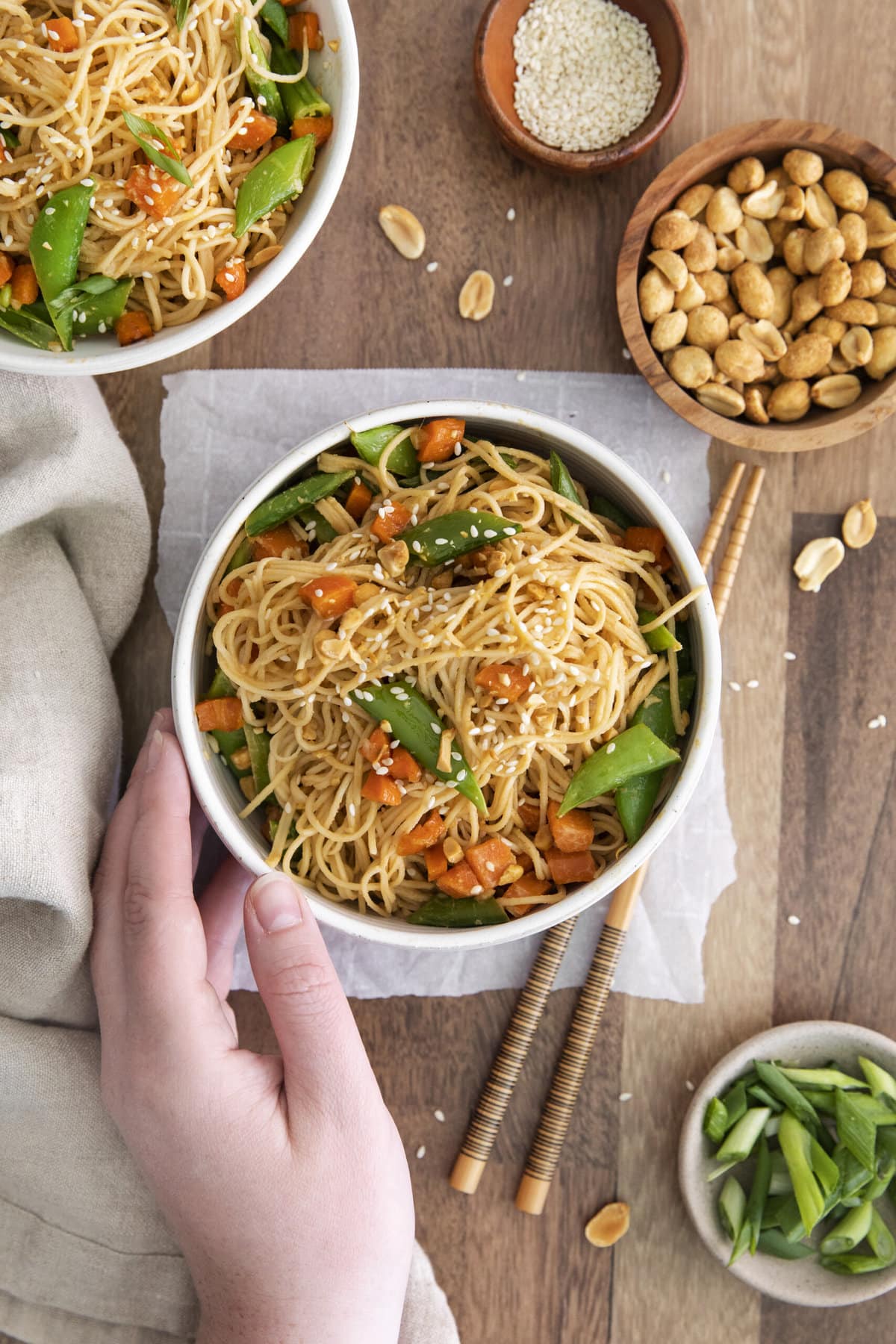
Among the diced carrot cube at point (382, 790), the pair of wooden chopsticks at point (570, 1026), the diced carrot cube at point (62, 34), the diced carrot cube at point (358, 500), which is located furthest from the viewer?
the pair of wooden chopsticks at point (570, 1026)

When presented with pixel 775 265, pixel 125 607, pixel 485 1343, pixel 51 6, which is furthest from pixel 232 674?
pixel 485 1343

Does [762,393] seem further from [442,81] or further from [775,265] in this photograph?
[442,81]

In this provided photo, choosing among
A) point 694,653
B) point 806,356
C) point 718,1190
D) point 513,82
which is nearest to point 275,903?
point 694,653

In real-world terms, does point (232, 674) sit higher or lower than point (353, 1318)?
higher

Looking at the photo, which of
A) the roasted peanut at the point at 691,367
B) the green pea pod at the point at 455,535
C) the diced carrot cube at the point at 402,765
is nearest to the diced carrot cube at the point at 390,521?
the green pea pod at the point at 455,535

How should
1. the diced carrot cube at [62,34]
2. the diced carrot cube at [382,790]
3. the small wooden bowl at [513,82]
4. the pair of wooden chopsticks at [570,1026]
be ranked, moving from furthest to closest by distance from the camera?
the pair of wooden chopsticks at [570,1026] < the small wooden bowl at [513,82] < the diced carrot cube at [382,790] < the diced carrot cube at [62,34]

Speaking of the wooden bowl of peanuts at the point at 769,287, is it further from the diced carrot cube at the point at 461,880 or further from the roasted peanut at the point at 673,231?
the diced carrot cube at the point at 461,880
